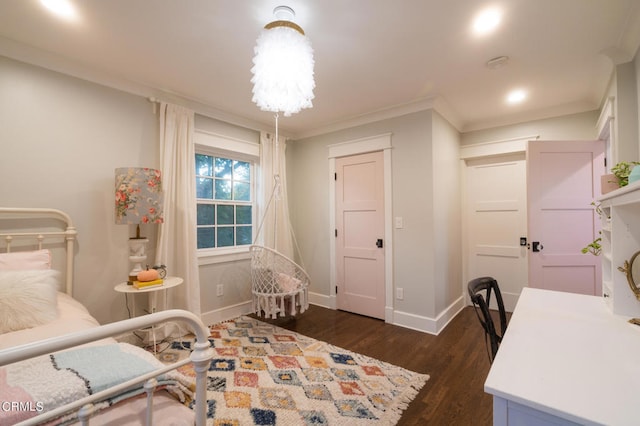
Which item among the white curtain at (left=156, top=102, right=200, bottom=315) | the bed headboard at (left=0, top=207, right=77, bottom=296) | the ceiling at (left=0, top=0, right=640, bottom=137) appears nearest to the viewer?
the ceiling at (left=0, top=0, right=640, bottom=137)

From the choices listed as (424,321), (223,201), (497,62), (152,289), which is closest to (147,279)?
(152,289)

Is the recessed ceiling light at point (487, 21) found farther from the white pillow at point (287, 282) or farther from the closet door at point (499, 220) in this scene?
the white pillow at point (287, 282)

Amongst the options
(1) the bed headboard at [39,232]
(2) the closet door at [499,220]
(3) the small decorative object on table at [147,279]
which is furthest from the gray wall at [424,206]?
(1) the bed headboard at [39,232]

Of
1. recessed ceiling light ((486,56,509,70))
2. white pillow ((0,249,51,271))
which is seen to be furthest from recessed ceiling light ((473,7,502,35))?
white pillow ((0,249,51,271))

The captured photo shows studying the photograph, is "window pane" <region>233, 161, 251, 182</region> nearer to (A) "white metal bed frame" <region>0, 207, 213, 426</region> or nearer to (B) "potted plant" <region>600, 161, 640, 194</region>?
(A) "white metal bed frame" <region>0, 207, 213, 426</region>

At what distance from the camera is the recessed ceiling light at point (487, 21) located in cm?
169

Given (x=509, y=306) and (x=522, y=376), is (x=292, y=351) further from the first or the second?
(x=509, y=306)

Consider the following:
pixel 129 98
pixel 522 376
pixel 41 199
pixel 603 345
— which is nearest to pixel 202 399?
pixel 522 376

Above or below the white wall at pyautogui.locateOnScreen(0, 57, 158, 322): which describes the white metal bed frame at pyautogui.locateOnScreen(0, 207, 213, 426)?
below

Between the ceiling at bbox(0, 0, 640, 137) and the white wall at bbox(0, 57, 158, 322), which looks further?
the white wall at bbox(0, 57, 158, 322)

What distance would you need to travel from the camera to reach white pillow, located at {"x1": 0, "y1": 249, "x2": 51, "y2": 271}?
172cm

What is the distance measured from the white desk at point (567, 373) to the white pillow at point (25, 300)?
2.15 metres

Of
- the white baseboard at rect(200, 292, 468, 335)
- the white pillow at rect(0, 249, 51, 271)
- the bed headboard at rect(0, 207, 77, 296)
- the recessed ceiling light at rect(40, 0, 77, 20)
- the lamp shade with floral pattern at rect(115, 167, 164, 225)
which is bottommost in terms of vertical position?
the white baseboard at rect(200, 292, 468, 335)

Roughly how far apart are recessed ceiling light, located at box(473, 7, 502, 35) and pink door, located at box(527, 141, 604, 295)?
155 cm
